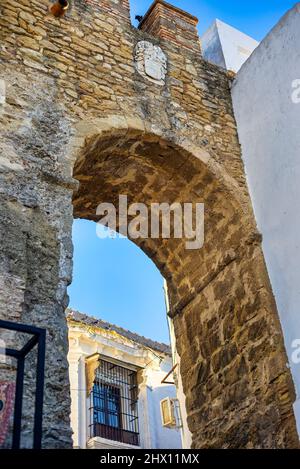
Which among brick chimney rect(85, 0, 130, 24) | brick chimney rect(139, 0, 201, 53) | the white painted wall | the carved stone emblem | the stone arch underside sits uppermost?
the white painted wall

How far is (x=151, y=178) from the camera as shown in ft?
17.5

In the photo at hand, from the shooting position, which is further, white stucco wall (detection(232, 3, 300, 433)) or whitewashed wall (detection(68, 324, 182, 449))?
whitewashed wall (detection(68, 324, 182, 449))

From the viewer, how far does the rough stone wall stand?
12.4 feet

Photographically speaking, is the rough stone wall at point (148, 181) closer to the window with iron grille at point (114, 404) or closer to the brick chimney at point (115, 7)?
the brick chimney at point (115, 7)

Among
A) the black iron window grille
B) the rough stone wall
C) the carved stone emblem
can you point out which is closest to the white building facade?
the rough stone wall

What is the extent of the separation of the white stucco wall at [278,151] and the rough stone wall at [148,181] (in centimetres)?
10

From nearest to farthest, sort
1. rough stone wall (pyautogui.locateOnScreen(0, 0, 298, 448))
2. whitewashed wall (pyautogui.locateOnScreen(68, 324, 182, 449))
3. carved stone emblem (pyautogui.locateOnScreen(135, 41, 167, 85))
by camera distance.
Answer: rough stone wall (pyautogui.locateOnScreen(0, 0, 298, 448)), carved stone emblem (pyautogui.locateOnScreen(135, 41, 167, 85)), whitewashed wall (pyautogui.locateOnScreen(68, 324, 182, 449))

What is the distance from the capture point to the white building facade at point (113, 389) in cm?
1044

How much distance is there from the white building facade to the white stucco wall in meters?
6.27

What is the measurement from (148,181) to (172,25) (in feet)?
5.32

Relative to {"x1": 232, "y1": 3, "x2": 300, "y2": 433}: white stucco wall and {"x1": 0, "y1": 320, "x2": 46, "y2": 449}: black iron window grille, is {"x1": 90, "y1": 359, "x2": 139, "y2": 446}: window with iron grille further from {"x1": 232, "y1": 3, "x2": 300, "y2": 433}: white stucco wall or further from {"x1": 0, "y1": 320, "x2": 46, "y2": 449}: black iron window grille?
{"x1": 0, "y1": 320, "x2": 46, "y2": 449}: black iron window grille

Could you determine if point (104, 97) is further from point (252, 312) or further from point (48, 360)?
point (48, 360)
